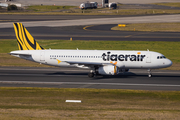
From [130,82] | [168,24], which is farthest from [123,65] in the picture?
[168,24]

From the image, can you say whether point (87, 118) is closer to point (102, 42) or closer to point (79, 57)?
point (79, 57)

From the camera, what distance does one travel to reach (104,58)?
45.4 m

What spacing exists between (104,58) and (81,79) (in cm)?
525

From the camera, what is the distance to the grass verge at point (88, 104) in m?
26.1

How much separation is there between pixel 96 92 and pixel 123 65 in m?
10.6

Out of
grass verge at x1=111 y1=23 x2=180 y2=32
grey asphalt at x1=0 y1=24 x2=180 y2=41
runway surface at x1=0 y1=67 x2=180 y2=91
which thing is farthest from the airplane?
grass verge at x1=111 y1=23 x2=180 y2=32

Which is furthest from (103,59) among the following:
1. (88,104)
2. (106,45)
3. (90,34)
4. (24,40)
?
(90,34)

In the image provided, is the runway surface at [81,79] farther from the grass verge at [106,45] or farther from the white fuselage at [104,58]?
the grass verge at [106,45]

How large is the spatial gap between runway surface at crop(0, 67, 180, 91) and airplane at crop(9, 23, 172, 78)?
1.84 meters

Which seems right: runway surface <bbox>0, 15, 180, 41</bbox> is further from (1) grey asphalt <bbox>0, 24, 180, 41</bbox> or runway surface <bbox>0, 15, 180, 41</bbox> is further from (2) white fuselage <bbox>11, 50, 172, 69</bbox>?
(2) white fuselage <bbox>11, 50, 172, 69</bbox>

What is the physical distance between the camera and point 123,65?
44906 mm

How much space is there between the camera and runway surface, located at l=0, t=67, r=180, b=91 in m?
40.1

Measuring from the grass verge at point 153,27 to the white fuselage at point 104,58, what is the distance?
4972 centimetres

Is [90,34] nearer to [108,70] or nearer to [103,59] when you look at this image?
[103,59]
